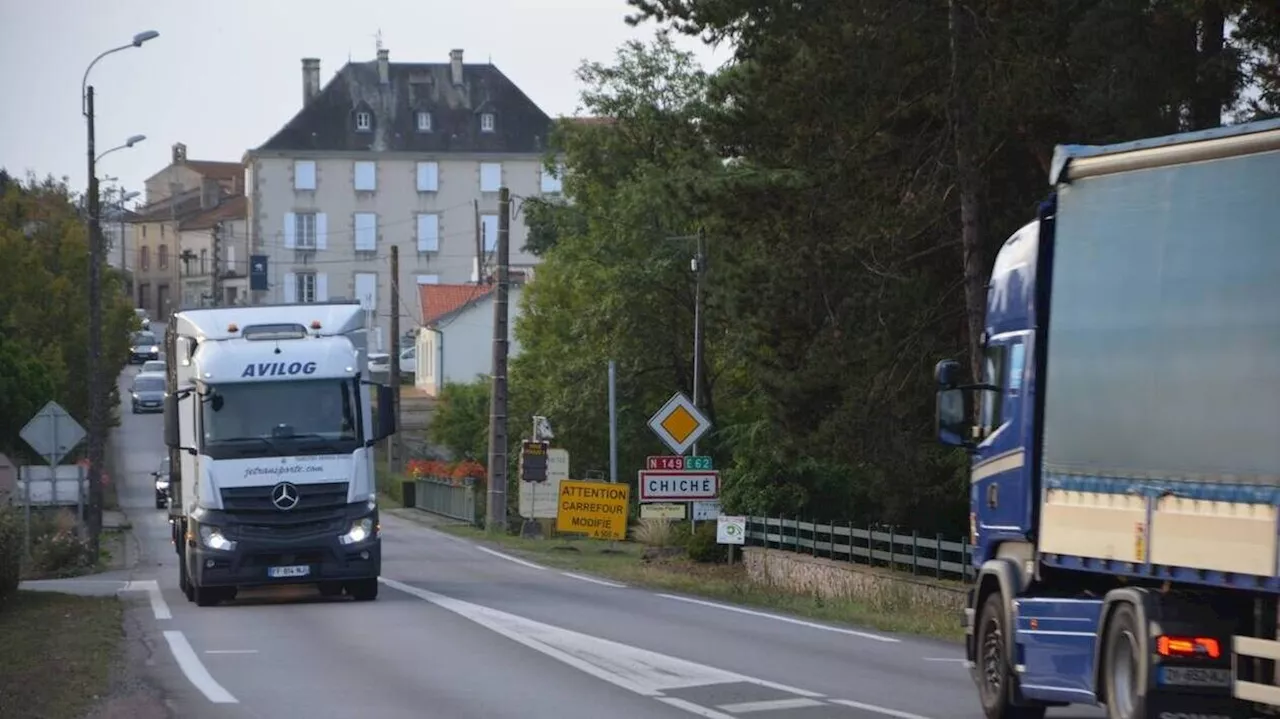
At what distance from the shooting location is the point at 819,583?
3119 centimetres

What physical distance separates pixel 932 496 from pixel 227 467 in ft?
42.5

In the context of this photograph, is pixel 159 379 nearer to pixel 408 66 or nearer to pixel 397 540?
pixel 408 66

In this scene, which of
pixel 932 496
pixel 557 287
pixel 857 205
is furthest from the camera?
pixel 557 287

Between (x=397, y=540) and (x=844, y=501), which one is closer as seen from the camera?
(x=844, y=501)

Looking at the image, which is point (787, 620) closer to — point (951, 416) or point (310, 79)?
point (951, 416)

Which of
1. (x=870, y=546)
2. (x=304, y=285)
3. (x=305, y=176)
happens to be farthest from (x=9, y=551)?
(x=304, y=285)

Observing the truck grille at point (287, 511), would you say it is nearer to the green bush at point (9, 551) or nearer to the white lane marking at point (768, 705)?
the green bush at point (9, 551)

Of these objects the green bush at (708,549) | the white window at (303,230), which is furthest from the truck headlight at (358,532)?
the white window at (303,230)

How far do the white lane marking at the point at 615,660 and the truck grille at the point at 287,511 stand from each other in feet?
10.1

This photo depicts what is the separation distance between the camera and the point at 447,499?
62.3m

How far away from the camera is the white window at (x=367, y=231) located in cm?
11944

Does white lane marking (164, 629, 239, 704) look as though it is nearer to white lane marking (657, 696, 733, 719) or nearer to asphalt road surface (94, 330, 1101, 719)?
asphalt road surface (94, 330, 1101, 719)

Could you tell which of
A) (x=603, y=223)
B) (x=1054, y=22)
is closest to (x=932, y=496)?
(x=1054, y=22)

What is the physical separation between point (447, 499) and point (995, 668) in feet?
162
